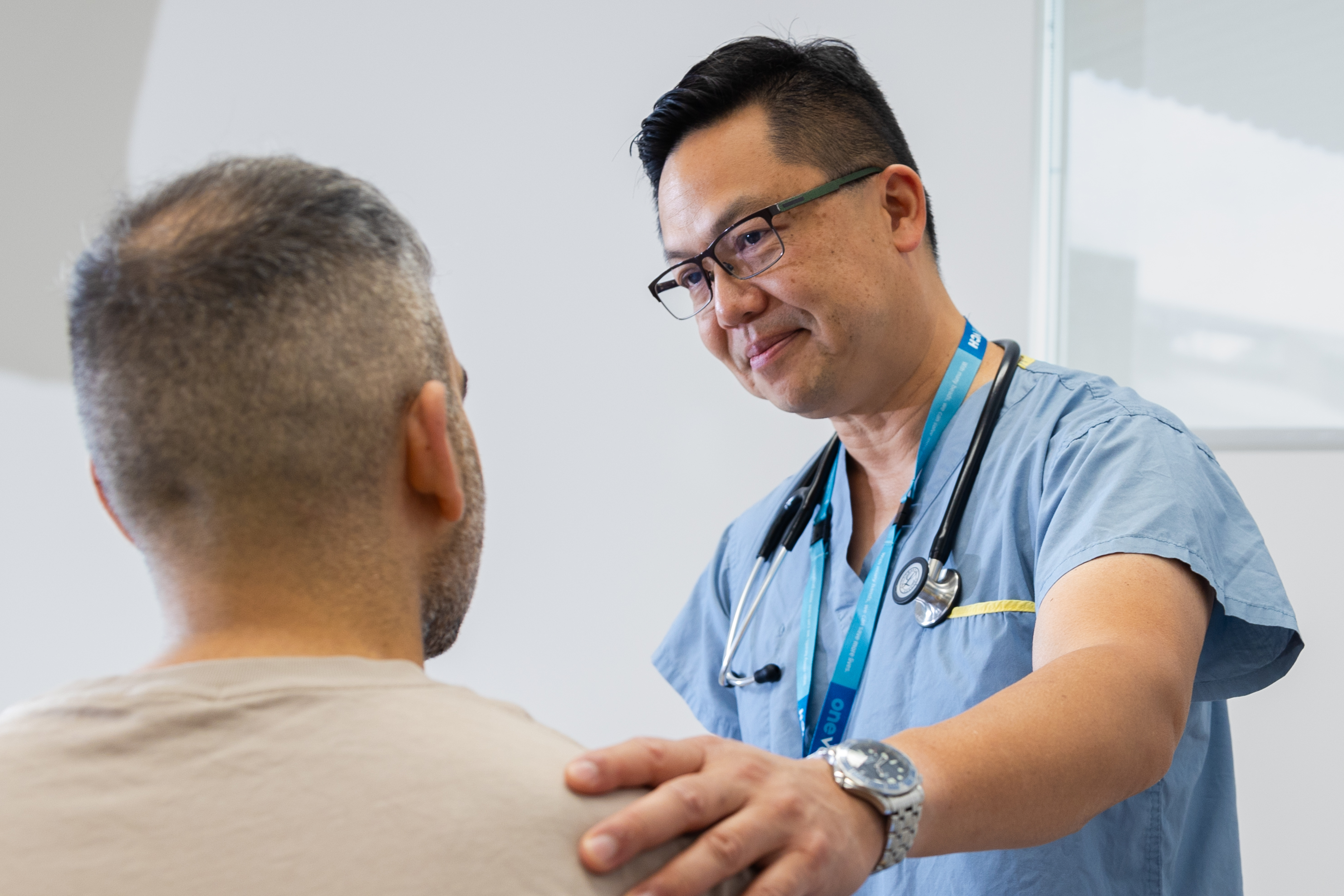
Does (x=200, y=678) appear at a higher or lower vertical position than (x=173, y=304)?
lower

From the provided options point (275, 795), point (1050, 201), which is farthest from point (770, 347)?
point (1050, 201)

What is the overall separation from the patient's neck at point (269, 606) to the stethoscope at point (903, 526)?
71 cm

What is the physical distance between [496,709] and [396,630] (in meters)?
0.09

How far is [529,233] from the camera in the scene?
2.55 m

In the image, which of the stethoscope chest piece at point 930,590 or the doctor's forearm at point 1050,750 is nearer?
the doctor's forearm at point 1050,750

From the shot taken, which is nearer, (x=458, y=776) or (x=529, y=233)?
(x=458, y=776)

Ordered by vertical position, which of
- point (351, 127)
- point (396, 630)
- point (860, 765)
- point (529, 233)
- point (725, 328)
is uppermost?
point (351, 127)

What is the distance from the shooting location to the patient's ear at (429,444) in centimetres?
70

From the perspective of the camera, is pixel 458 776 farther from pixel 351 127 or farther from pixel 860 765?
pixel 351 127

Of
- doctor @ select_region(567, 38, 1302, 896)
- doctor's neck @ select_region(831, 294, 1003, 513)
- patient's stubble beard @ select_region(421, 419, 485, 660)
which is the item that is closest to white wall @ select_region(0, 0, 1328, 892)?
doctor @ select_region(567, 38, 1302, 896)

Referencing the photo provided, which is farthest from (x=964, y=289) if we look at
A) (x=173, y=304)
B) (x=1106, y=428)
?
(x=173, y=304)

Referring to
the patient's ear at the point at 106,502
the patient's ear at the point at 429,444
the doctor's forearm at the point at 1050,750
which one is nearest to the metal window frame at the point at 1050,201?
the doctor's forearm at the point at 1050,750

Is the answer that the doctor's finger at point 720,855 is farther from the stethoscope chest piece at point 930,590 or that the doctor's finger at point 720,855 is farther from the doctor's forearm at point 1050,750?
the stethoscope chest piece at point 930,590

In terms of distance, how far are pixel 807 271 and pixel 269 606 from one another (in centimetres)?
85
